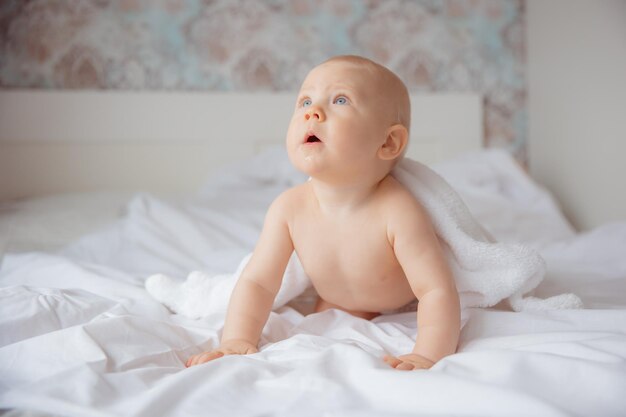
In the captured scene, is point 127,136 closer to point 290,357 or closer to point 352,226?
point 352,226

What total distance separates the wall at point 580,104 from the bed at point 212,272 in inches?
11.8

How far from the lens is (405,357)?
2.71 ft

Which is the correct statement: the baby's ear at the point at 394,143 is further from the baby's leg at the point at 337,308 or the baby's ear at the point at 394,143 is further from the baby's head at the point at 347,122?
the baby's leg at the point at 337,308

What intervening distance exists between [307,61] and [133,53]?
680mm

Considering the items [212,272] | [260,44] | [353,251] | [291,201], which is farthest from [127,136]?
[353,251]

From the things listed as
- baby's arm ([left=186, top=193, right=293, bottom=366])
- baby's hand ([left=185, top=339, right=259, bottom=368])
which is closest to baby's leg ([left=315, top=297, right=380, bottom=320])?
baby's arm ([left=186, top=193, right=293, bottom=366])

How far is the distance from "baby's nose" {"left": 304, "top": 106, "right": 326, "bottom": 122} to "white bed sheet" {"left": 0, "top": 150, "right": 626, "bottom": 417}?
0.99ft

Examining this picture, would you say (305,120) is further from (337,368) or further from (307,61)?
(307,61)

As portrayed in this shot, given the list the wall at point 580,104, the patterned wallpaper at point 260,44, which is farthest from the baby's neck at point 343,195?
the patterned wallpaper at point 260,44

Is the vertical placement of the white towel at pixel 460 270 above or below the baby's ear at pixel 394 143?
below

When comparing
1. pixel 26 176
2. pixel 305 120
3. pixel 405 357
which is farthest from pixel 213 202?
pixel 405 357

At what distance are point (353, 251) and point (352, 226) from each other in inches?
1.5

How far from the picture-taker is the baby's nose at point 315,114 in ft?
3.01

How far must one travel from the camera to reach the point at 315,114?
0.92 m
